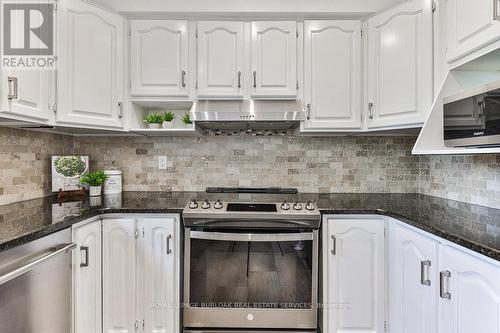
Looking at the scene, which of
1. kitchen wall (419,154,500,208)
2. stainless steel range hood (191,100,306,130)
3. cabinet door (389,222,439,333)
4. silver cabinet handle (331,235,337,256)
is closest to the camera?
cabinet door (389,222,439,333)

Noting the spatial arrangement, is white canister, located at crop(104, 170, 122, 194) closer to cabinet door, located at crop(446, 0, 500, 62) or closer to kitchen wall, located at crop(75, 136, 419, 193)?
kitchen wall, located at crop(75, 136, 419, 193)

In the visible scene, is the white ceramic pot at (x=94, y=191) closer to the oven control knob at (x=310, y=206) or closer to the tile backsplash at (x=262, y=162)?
the tile backsplash at (x=262, y=162)

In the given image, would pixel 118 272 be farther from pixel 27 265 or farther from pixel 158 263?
pixel 27 265

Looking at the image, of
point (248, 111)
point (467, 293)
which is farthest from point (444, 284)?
point (248, 111)

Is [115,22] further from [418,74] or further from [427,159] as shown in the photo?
[427,159]

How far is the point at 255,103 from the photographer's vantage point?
2088 mm

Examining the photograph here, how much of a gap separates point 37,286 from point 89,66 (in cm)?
135

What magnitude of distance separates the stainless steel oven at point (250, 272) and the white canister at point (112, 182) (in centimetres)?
81

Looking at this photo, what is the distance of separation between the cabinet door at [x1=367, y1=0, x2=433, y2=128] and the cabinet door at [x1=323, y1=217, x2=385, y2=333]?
710 mm

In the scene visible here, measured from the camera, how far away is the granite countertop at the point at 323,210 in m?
1.19

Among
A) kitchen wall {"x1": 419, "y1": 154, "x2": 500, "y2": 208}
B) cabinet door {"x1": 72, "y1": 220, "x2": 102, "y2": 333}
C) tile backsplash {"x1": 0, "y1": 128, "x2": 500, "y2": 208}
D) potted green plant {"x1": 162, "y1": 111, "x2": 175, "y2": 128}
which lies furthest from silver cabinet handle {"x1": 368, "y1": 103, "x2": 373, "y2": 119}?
cabinet door {"x1": 72, "y1": 220, "x2": 102, "y2": 333}

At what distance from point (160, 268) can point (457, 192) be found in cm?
204

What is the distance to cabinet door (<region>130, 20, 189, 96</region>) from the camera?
6.88 ft

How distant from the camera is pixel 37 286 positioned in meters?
1.28
